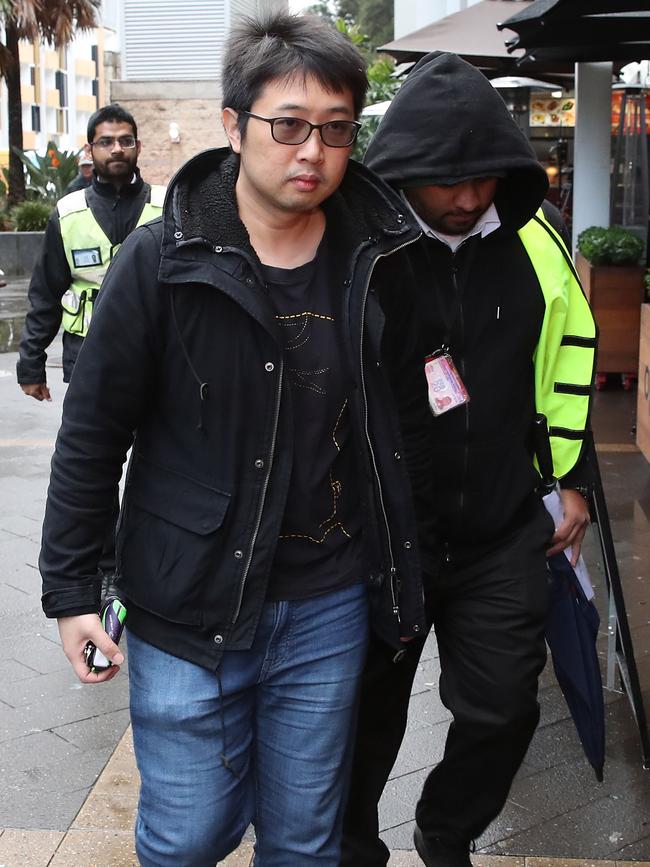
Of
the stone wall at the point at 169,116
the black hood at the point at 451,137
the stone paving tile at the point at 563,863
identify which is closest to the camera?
the black hood at the point at 451,137

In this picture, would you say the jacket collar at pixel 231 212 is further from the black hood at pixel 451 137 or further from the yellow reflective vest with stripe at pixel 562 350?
the yellow reflective vest with stripe at pixel 562 350

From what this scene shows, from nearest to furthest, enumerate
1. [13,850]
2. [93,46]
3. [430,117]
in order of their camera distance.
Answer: [430,117], [13,850], [93,46]

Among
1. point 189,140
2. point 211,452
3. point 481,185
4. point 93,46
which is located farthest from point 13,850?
point 93,46

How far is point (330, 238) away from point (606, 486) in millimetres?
4860

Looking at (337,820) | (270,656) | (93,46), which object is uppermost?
(93,46)

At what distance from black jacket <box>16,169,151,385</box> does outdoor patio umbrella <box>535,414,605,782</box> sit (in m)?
2.59

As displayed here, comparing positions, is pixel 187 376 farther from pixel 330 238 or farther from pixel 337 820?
pixel 337 820

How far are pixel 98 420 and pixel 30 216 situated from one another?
19666mm

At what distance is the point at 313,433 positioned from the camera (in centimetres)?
230

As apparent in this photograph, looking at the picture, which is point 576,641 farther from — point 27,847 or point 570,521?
point 27,847

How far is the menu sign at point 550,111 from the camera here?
23.5 metres

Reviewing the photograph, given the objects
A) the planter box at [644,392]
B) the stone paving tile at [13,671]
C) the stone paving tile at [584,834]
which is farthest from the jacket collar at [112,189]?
the planter box at [644,392]

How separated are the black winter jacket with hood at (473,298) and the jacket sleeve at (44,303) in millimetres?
2516

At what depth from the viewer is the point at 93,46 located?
85.9 meters
